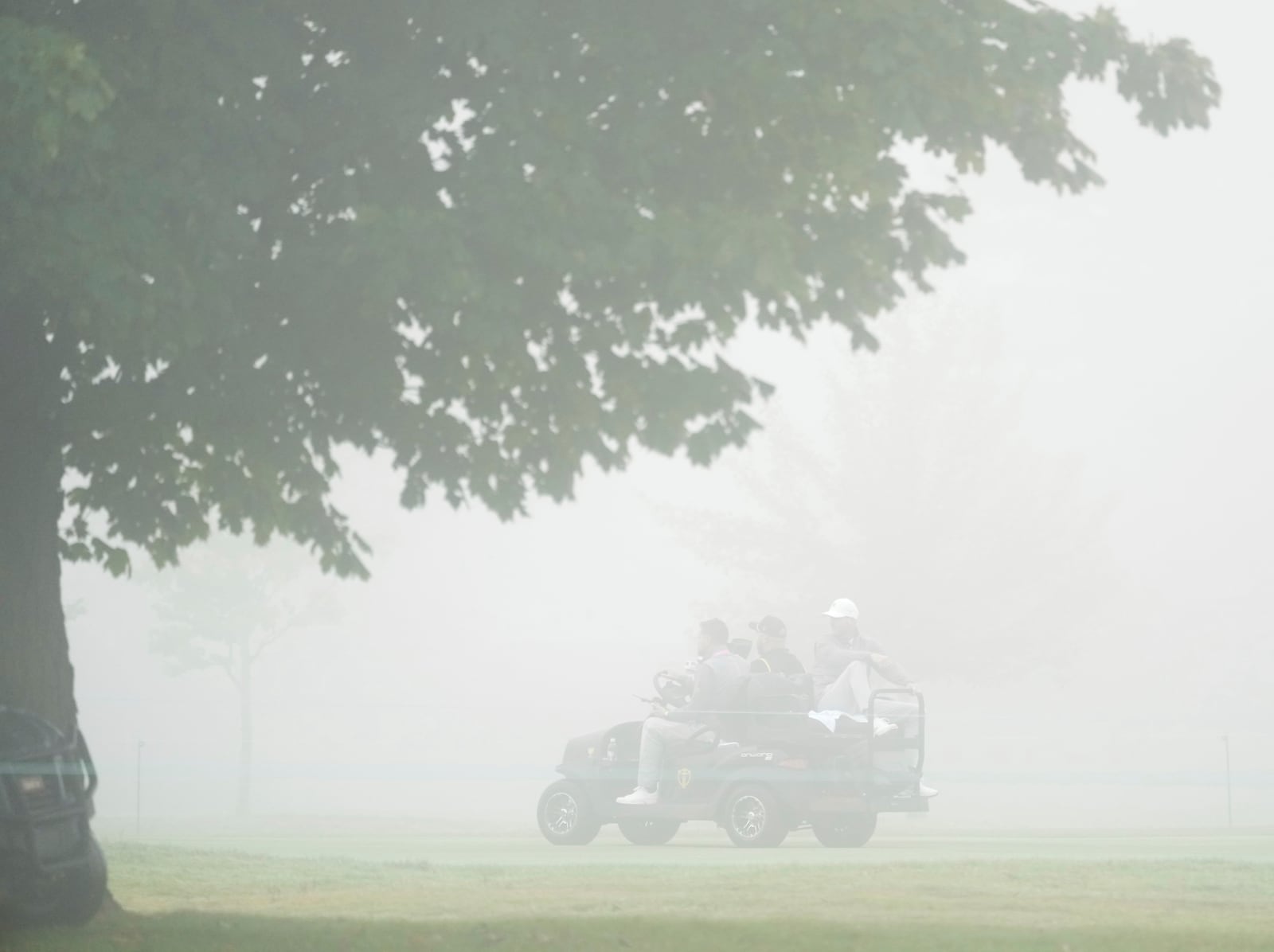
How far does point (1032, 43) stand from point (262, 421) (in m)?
4.28

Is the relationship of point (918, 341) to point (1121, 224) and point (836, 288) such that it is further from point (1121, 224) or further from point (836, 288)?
point (1121, 224)

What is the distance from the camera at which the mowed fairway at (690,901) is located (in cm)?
896

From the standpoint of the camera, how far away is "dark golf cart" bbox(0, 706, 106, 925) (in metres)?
9.05

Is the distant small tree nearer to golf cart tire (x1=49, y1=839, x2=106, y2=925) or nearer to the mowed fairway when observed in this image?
the mowed fairway

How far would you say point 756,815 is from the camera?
54.5 ft

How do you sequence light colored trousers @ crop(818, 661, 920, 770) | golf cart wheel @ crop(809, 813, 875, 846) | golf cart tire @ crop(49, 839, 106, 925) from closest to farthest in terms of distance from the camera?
golf cart tire @ crop(49, 839, 106, 925) < light colored trousers @ crop(818, 661, 920, 770) < golf cart wheel @ crop(809, 813, 875, 846)

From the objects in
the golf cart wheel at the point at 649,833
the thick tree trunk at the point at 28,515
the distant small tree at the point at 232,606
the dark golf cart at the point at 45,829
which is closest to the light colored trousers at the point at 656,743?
the golf cart wheel at the point at 649,833

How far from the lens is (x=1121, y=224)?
94750 millimetres

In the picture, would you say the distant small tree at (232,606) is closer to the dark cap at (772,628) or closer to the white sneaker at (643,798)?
the white sneaker at (643,798)

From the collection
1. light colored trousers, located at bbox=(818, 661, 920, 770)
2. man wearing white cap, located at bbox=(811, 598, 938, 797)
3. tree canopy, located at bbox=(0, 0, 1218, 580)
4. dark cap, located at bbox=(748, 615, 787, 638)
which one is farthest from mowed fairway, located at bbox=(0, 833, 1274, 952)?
tree canopy, located at bbox=(0, 0, 1218, 580)

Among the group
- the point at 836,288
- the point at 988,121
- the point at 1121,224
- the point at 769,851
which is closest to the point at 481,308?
the point at 836,288

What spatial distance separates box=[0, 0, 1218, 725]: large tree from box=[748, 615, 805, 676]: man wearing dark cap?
711 cm

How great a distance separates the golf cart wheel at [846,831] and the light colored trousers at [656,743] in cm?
150

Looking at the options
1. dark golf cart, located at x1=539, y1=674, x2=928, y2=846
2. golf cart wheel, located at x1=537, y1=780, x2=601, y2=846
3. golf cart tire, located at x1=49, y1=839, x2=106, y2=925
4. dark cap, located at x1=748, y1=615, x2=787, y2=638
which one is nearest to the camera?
golf cart tire, located at x1=49, y1=839, x2=106, y2=925
